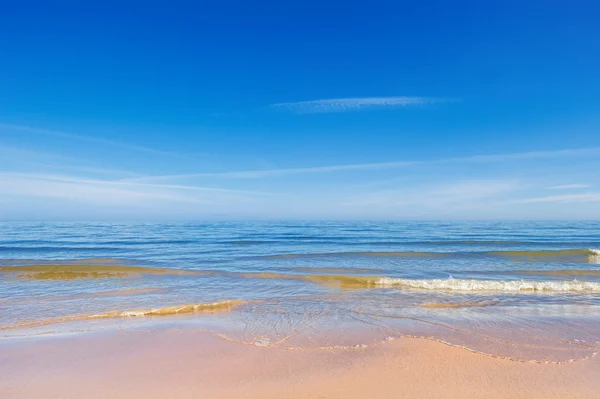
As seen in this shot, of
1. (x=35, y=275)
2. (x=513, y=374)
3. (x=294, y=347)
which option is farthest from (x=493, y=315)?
(x=35, y=275)

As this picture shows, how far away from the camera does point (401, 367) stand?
15.2ft

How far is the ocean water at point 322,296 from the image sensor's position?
6.09 metres

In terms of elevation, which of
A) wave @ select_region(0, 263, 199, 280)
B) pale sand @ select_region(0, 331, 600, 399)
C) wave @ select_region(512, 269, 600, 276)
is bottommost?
wave @ select_region(0, 263, 199, 280)

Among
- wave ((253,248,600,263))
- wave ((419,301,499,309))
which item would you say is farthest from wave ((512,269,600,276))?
wave ((419,301,499,309))

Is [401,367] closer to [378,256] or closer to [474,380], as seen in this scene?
[474,380]

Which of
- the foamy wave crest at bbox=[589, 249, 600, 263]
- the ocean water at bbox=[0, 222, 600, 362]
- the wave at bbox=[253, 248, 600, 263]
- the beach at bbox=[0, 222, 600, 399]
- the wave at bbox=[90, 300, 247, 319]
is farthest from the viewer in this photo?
the wave at bbox=[253, 248, 600, 263]

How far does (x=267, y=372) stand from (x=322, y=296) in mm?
5190

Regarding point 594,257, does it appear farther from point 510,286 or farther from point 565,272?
point 510,286

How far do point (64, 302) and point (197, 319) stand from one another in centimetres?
407

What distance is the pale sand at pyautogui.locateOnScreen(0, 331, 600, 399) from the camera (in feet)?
13.1

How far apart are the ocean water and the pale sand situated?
0.50 meters

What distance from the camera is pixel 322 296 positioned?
9594mm

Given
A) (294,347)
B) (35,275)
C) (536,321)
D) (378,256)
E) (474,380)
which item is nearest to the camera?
(474,380)

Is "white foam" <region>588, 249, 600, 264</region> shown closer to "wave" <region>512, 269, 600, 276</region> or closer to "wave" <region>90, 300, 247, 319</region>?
"wave" <region>512, 269, 600, 276</region>
